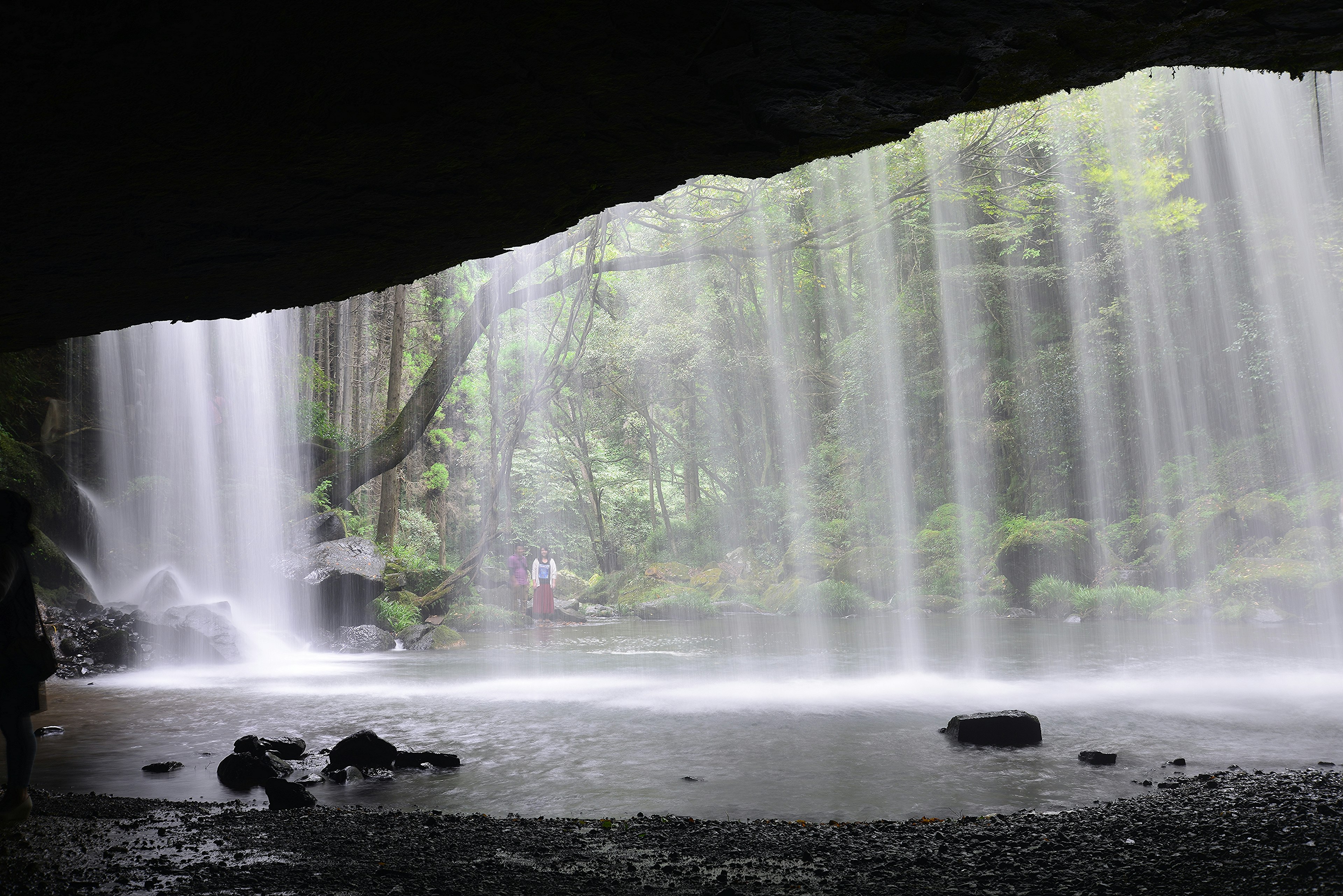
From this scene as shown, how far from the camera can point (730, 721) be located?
8594 millimetres

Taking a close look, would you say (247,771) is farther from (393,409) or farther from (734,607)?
(734,607)

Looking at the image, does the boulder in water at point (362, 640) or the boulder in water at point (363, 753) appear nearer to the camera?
the boulder in water at point (363, 753)

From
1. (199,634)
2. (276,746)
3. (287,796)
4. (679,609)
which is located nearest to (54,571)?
(199,634)

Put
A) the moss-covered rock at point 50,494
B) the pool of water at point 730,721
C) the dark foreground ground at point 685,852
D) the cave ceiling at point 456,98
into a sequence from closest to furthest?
the cave ceiling at point 456,98 < the dark foreground ground at point 685,852 < the pool of water at point 730,721 < the moss-covered rock at point 50,494

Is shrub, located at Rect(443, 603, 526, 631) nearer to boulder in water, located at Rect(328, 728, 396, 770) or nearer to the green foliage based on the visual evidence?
the green foliage

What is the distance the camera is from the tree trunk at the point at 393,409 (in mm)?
21781

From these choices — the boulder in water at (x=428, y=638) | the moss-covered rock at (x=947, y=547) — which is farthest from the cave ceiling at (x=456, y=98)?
the moss-covered rock at (x=947, y=547)

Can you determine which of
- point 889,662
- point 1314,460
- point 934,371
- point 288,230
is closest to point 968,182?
point 934,371

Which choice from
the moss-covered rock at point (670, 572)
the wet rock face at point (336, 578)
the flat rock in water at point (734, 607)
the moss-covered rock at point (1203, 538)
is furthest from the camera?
the moss-covered rock at point (670, 572)

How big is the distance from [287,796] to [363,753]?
53.0 inches

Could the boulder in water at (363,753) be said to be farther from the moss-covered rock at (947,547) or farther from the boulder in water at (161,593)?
the moss-covered rock at (947,547)

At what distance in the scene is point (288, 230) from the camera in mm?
4031

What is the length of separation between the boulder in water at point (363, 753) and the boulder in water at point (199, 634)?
8.87 meters

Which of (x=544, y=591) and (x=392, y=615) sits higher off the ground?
(x=392, y=615)
